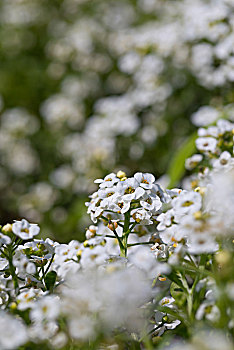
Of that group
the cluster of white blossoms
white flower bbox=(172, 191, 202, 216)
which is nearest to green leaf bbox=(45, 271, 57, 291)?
white flower bbox=(172, 191, 202, 216)

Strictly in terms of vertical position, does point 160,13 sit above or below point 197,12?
above

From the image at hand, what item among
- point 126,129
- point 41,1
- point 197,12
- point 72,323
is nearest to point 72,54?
point 41,1

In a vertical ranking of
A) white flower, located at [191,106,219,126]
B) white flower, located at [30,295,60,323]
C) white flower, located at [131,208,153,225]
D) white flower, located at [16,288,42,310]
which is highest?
white flower, located at [191,106,219,126]

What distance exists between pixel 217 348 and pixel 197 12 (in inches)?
98.4

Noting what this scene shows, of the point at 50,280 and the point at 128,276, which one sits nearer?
the point at 128,276

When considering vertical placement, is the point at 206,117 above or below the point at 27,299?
above

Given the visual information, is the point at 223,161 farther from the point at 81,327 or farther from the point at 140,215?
the point at 81,327

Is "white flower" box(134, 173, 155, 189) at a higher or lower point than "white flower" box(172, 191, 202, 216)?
higher

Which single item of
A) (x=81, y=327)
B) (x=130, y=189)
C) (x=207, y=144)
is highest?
(x=207, y=144)

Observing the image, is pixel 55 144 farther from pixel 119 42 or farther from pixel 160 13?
pixel 160 13

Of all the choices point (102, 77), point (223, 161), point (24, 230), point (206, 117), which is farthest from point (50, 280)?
point (102, 77)

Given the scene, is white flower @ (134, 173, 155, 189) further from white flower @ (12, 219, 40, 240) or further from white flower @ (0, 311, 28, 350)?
white flower @ (0, 311, 28, 350)

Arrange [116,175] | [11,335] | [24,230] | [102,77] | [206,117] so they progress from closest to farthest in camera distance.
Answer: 1. [11,335]
2. [24,230]
3. [116,175]
4. [206,117]
5. [102,77]

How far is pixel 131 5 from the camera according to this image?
5.23m
